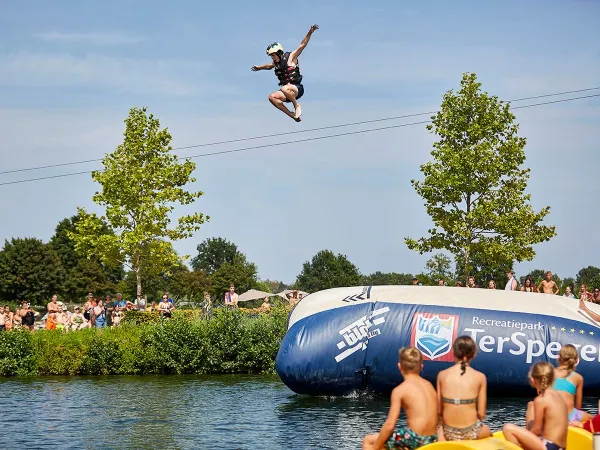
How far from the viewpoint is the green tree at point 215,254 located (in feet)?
477

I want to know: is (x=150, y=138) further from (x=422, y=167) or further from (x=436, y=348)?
(x=436, y=348)

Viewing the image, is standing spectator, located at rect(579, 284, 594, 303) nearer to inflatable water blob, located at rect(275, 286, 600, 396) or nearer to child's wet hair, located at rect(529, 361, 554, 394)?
inflatable water blob, located at rect(275, 286, 600, 396)

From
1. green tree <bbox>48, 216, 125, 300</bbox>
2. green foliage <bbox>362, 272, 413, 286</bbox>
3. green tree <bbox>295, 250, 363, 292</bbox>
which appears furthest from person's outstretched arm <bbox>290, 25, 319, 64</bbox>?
green foliage <bbox>362, 272, 413, 286</bbox>

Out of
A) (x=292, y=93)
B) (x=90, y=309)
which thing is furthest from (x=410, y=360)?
(x=90, y=309)

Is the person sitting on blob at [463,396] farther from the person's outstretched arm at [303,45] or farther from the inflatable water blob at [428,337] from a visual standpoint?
the inflatable water blob at [428,337]

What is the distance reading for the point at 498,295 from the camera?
21.4 m

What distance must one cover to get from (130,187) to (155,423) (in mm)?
23457

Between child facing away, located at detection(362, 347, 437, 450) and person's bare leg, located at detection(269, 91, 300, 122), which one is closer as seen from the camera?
child facing away, located at detection(362, 347, 437, 450)

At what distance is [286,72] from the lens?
1567 cm

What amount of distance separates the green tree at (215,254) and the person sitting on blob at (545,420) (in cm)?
13515

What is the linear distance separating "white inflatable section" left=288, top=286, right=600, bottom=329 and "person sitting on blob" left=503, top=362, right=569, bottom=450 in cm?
1042

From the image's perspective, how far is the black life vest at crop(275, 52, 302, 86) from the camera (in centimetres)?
1563

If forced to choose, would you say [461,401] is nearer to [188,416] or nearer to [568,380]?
[568,380]

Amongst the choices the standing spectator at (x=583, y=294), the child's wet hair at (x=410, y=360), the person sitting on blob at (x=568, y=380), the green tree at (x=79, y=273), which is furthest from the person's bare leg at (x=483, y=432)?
the green tree at (x=79, y=273)
